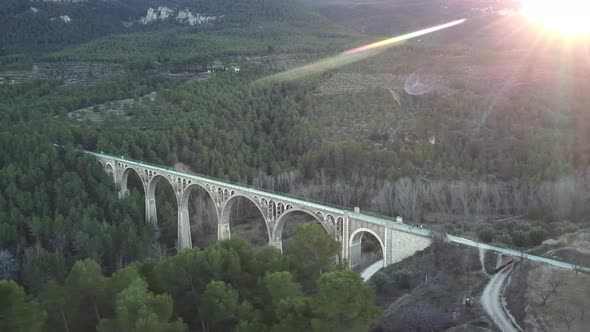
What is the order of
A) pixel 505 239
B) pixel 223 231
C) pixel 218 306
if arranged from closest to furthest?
pixel 218 306
pixel 505 239
pixel 223 231

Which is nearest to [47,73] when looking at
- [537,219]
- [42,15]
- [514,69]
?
[42,15]

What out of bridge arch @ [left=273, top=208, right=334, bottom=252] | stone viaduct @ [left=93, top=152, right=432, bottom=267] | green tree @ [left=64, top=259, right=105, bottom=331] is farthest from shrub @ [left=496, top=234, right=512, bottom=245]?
green tree @ [left=64, top=259, right=105, bottom=331]

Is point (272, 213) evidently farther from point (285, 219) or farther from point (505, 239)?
point (505, 239)

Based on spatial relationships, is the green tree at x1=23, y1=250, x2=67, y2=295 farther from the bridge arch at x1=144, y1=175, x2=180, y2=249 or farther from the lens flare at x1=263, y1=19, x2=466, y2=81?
the lens flare at x1=263, y1=19, x2=466, y2=81

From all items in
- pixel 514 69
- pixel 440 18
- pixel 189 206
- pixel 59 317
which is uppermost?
pixel 440 18

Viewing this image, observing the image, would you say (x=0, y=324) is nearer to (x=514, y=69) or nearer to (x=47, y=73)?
(x=514, y=69)

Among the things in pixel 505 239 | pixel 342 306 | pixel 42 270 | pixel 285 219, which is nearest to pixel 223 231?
pixel 285 219
